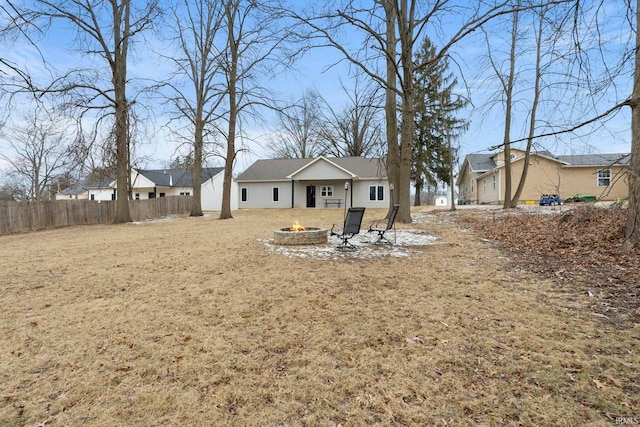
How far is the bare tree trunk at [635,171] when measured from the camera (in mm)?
5660

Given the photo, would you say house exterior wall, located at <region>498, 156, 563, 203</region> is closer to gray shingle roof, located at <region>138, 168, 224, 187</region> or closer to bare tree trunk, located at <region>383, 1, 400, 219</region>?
bare tree trunk, located at <region>383, 1, 400, 219</region>

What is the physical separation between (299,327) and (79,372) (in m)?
1.91

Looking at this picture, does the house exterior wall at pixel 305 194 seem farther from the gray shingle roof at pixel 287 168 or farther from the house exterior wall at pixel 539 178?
the house exterior wall at pixel 539 178

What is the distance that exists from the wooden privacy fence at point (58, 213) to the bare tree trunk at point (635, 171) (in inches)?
724

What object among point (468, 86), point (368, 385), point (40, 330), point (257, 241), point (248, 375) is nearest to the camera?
point (368, 385)

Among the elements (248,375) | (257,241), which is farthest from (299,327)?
(257,241)

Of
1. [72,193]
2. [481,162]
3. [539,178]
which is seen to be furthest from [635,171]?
[72,193]

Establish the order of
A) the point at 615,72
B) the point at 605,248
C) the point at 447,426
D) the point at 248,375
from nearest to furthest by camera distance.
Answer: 1. the point at 447,426
2. the point at 248,375
3. the point at 615,72
4. the point at 605,248

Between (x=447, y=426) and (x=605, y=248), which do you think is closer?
(x=447, y=426)

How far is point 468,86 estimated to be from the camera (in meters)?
11.0

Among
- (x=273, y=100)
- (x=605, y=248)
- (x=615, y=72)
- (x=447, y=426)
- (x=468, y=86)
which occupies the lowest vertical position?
(x=447, y=426)

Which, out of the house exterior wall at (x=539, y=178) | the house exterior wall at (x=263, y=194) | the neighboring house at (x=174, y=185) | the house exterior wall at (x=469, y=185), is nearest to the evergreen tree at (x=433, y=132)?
the house exterior wall at (x=469, y=185)

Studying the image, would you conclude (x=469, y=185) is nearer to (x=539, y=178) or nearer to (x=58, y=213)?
(x=539, y=178)

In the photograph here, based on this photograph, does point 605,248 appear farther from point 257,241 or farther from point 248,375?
point 257,241
